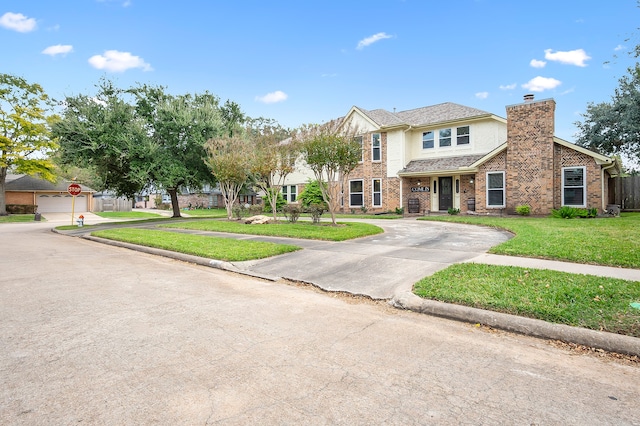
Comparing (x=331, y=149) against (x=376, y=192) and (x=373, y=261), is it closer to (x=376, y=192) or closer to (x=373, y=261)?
(x=373, y=261)

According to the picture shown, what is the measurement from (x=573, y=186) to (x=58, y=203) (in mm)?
53515

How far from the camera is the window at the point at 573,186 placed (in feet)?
55.5

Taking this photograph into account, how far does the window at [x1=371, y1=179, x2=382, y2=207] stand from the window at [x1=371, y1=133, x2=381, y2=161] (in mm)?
1619

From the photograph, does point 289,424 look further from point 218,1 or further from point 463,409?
point 218,1

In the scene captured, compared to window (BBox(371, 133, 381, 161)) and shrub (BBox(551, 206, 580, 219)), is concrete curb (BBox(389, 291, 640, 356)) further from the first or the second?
window (BBox(371, 133, 381, 161))

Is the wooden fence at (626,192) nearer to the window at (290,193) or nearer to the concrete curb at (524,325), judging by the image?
the window at (290,193)

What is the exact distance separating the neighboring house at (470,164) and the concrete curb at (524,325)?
12.3 m

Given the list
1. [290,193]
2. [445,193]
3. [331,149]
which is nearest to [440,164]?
[445,193]

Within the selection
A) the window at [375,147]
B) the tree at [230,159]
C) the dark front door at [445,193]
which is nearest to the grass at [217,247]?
the tree at [230,159]

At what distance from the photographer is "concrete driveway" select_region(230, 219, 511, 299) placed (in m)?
6.44

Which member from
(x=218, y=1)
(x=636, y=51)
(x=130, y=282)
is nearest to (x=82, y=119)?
(x=218, y=1)

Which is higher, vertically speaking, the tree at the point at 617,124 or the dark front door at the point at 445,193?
the tree at the point at 617,124

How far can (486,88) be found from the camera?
19984 mm

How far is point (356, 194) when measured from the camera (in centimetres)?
2558
